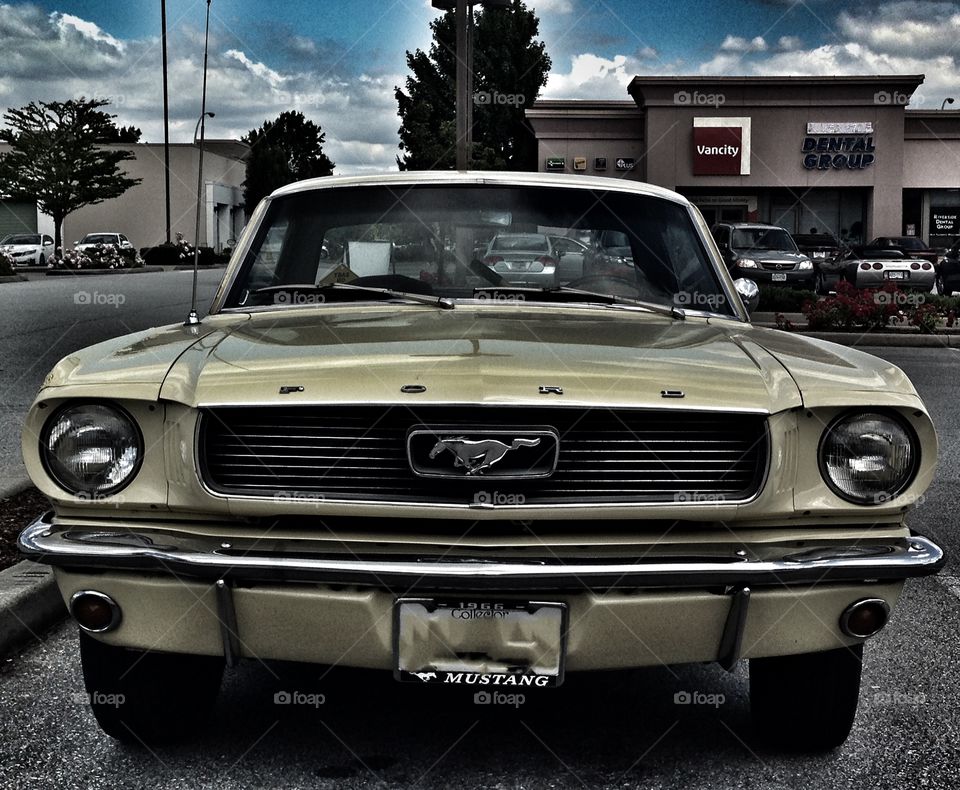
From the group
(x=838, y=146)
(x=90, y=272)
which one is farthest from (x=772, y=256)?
(x=90, y=272)

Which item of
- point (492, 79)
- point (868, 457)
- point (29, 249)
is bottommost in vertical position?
point (868, 457)

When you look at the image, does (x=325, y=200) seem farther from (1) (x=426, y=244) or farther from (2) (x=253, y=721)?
(2) (x=253, y=721)

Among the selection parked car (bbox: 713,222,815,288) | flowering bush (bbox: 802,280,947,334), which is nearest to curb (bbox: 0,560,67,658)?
flowering bush (bbox: 802,280,947,334)

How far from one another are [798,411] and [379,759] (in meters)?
1.39

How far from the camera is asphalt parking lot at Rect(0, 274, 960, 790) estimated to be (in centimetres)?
308

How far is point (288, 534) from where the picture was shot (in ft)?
9.18

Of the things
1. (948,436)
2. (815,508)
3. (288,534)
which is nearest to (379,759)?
(288,534)

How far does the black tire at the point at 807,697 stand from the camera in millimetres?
3082

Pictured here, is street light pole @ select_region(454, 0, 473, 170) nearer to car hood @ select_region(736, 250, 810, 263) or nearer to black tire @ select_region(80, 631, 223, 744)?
car hood @ select_region(736, 250, 810, 263)

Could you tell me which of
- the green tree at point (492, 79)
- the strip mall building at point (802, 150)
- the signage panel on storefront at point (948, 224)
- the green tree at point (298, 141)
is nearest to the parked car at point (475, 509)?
the strip mall building at point (802, 150)

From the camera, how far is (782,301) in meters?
19.3

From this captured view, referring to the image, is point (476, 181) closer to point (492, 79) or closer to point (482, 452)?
point (482, 452)

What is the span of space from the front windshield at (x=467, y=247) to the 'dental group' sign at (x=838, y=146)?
122 ft

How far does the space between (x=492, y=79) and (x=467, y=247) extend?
5888 centimetres
